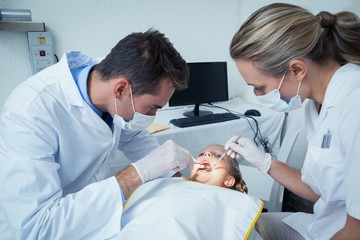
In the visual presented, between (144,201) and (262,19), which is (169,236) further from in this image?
(262,19)

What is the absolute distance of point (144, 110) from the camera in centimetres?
110

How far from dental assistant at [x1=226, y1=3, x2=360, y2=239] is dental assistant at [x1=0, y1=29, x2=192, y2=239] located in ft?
1.11

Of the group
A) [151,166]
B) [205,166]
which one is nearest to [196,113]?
[205,166]

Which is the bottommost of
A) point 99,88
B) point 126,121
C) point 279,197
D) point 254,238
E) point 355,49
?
point 279,197

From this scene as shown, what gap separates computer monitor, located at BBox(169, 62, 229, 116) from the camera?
86.4 inches

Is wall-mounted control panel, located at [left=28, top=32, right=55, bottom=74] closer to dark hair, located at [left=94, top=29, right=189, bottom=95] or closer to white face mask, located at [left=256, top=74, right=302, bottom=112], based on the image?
dark hair, located at [left=94, top=29, right=189, bottom=95]

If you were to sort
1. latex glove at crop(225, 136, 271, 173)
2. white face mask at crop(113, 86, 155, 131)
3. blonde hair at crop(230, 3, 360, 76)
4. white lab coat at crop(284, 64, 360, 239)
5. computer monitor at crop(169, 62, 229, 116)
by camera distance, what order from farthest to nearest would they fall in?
1. computer monitor at crop(169, 62, 229, 116)
2. latex glove at crop(225, 136, 271, 173)
3. white face mask at crop(113, 86, 155, 131)
4. blonde hair at crop(230, 3, 360, 76)
5. white lab coat at crop(284, 64, 360, 239)

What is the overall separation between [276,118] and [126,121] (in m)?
1.57

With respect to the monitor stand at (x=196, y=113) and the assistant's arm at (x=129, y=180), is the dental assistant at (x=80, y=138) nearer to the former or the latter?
the assistant's arm at (x=129, y=180)

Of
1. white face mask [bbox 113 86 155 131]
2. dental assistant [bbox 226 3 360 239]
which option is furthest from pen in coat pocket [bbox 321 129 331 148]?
white face mask [bbox 113 86 155 131]

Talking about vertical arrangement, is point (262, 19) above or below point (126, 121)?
above

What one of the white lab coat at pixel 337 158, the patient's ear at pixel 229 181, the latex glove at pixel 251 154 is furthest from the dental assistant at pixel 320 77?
the patient's ear at pixel 229 181

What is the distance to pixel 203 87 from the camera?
2277 mm

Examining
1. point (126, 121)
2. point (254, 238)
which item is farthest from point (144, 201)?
point (254, 238)
